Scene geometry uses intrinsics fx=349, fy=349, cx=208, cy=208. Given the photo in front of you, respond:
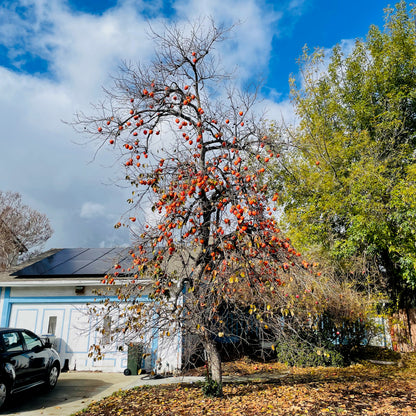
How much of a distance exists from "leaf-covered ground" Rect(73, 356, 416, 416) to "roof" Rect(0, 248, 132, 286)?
4041 millimetres

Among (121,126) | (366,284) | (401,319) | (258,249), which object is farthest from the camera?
(401,319)

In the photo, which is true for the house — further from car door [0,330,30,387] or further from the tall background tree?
the tall background tree

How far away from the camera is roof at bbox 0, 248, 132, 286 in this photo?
11.6 metres

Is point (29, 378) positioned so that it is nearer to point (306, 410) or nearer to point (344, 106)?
point (306, 410)

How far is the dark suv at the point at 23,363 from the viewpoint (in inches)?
256

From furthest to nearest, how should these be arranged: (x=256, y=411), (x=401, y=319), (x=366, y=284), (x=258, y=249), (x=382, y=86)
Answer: (x=382, y=86) → (x=401, y=319) → (x=366, y=284) → (x=256, y=411) → (x=258, y=249)

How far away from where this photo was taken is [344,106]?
52.6 ft

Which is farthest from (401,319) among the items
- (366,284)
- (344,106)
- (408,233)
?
(344,106)

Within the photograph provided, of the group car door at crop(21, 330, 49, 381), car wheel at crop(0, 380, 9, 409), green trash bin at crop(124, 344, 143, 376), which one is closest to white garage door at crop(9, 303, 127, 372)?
green trash bin at crop(124, 344, 143, 376)

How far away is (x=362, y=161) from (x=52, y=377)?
11258 mm

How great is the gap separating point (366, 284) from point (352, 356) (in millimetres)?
2512

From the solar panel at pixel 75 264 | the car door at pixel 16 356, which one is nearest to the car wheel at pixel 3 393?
the car door at pixel 16 356

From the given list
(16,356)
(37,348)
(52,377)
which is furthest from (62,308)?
(16,356)

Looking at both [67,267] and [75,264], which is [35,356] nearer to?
[67,267]
